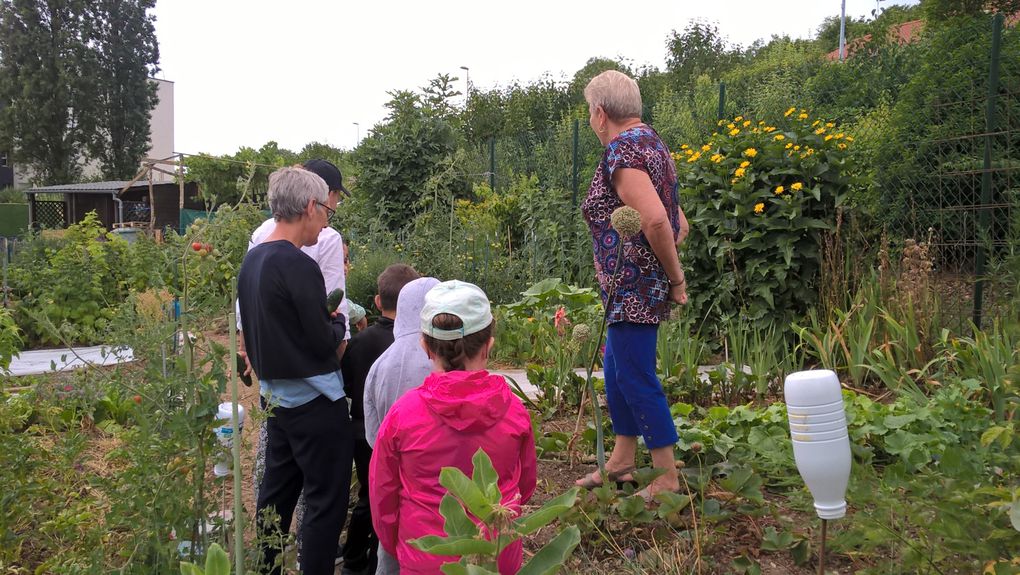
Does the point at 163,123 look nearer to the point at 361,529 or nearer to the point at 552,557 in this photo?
the point at 361,529

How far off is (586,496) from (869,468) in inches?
42.0

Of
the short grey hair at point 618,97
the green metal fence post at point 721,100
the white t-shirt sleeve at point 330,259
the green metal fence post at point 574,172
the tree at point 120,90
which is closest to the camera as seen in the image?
the short grey hair at point 618,97

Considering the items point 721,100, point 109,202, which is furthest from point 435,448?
point 109,202

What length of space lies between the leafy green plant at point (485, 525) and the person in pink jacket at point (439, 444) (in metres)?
0.85

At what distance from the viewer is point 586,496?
2.93 metres

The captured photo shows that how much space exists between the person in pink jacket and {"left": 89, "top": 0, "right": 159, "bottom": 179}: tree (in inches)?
1832

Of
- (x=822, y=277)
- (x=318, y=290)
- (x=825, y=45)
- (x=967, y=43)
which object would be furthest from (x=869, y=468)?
(x=825, y=45)

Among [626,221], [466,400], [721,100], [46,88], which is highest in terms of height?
[46,88]

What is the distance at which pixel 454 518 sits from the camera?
991 millimetres

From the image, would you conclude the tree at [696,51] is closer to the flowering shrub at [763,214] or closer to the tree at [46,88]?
the flowering shrub at [763,214]

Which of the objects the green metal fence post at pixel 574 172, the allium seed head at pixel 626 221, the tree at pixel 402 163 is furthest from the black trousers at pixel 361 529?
the tree at pixel 402 163

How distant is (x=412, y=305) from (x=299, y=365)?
1.43ft

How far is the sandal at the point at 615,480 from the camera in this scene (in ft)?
9.98

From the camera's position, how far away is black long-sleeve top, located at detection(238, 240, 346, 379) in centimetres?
256
